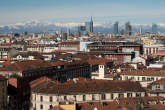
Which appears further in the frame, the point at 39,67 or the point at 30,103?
the point at 39,67

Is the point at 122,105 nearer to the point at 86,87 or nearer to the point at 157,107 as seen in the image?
the point at 157,107

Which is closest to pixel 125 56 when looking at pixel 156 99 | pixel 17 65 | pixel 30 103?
pixel 17 65

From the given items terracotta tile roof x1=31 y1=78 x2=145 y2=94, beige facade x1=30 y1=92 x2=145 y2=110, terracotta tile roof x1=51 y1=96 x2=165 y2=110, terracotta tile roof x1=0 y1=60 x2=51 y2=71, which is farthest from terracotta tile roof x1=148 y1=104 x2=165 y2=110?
terracotta tile roof x1=0 y1=60 x2=51 y2=71

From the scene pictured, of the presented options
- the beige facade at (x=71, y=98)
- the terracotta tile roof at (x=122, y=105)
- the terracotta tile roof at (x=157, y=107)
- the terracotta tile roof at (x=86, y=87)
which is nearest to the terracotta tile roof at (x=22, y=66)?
the terracotta tile roof at (x=86, y=87)

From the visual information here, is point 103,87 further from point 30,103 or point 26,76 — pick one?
point 26,76

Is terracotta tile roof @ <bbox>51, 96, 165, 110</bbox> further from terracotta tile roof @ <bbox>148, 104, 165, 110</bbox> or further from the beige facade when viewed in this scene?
the beige facade

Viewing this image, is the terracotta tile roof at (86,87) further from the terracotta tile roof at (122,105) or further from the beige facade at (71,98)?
the terracotta tile roof at (122,105)

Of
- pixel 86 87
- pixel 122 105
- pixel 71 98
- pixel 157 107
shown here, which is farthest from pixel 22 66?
pixel 157 107

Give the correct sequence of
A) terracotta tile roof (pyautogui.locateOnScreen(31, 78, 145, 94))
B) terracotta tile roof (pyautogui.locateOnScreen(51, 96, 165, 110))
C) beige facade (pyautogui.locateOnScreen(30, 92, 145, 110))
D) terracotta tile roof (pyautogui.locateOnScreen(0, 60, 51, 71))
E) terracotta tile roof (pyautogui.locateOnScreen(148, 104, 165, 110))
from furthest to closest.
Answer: terracotta tile roof (pyautogui.locateOnScreen(0, 60, 51, 71))
terracotta tile roof (pyautogui.locateOnScreen(31, 78, 145, 94))
beige facade (pyautogui.locateOnScreen(30, 92, 145, 110))
terracotta tile roof (pyautogui.locateOnScreen(51, 96, 165, 110))
terracotta tile roof (pyautogui.locateOnScreen(148, 104, 165, 110))

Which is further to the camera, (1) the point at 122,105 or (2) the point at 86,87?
(2) the point at 86,87

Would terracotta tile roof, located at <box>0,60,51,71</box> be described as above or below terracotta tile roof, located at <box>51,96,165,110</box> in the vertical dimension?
above

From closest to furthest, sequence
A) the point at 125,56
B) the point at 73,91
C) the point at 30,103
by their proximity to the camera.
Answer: the point at 73,91, the point at 30,103, the point at 125,56

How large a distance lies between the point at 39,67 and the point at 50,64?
681 centimetres

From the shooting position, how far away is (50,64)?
98.7 meters
